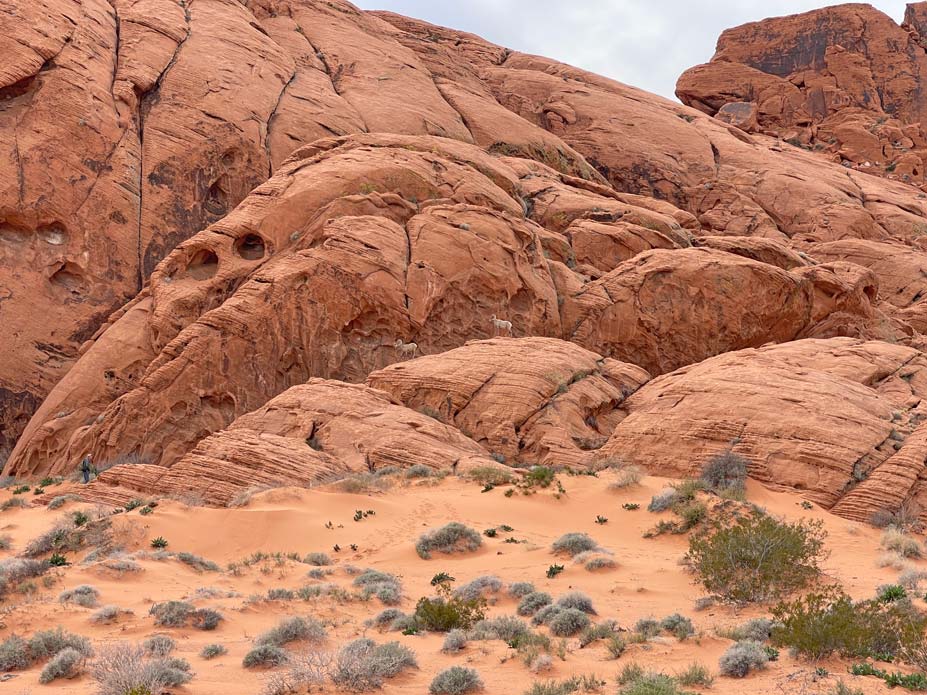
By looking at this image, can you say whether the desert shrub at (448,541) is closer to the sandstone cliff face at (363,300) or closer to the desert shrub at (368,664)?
the sandstone cliff face at (363,300)

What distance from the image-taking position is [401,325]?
93.2 ft

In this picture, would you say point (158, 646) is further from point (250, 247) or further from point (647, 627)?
point (250, 247)

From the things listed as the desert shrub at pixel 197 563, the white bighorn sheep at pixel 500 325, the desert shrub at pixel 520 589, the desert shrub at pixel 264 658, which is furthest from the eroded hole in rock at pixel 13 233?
the desert shrub at pixel 264 658

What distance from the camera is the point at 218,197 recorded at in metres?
35.8

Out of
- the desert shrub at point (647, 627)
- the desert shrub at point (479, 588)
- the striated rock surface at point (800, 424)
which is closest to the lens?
the desert shrub at point (647, 627)

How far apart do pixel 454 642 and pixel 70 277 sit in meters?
26.7

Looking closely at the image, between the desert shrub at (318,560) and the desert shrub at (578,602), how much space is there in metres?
5.58

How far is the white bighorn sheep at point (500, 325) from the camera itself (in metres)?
29.5

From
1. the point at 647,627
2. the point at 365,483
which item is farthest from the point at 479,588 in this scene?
the point at 365,483

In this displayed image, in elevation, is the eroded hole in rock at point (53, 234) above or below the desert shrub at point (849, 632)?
above

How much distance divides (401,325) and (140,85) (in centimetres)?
1799

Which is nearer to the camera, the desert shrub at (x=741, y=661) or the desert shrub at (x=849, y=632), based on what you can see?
the desert shrub at (x=741, y=661)

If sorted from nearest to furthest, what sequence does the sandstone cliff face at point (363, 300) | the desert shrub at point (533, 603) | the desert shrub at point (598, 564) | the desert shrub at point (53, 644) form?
the desert shrub at point (53, 644) < the desert shrub at point (533, 603) < the desert shrub at point (598, 564) < the sandstone cliff face at point (363, 300)

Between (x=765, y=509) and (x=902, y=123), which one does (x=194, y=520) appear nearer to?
(x=765, y=509)
